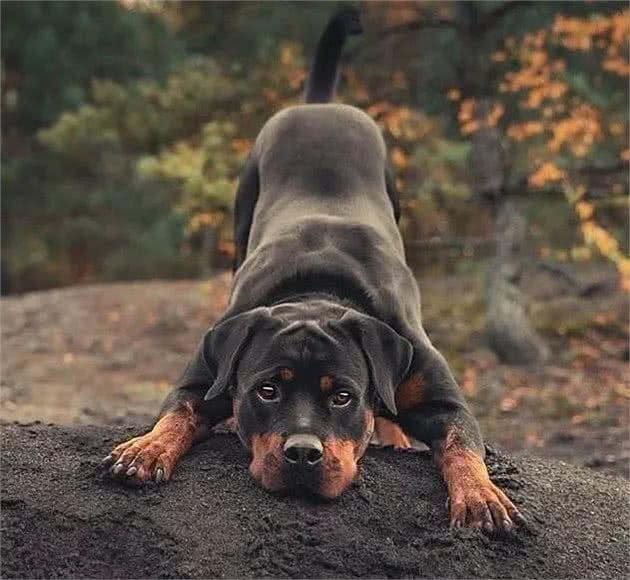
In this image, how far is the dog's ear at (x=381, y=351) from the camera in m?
4.11

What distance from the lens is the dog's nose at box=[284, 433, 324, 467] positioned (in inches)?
144

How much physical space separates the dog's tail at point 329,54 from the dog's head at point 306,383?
302cm

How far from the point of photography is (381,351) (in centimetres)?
416

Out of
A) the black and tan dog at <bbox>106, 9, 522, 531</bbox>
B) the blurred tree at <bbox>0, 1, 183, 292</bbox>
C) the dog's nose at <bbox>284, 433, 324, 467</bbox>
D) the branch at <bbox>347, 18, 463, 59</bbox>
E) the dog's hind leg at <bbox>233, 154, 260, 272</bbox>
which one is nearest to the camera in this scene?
the dog's nose at <bbox>284, 433, 324, 467</bbox>

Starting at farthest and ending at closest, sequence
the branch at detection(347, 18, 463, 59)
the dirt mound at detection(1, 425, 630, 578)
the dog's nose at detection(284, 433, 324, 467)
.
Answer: the branch at detection(347, 18, 463, 59)
the dog's nose at detection(284, 433, 324, 467)
the dirt mound at detection(1, 425, 630, 578)

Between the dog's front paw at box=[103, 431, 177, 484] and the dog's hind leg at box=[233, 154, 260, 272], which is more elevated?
the dog's hind leg at box=[233, 154, 260, 272]

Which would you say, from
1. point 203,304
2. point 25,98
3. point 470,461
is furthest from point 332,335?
point 25,98

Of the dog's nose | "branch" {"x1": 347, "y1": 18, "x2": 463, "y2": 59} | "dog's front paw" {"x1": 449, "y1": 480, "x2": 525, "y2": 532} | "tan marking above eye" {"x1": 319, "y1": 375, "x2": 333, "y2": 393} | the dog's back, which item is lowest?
"dog's front paw" {"x1": 449, "y1": 480, "x2": 525, "y2": 532}

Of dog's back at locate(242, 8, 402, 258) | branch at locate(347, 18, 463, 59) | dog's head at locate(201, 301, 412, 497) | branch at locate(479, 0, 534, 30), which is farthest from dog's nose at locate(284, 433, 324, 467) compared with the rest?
branch at locate(479, 0, 534, 30)

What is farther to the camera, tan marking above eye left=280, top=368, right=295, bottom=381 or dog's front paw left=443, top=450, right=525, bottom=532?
tan marking above eye left=280, top=368, right=295, bottom=381

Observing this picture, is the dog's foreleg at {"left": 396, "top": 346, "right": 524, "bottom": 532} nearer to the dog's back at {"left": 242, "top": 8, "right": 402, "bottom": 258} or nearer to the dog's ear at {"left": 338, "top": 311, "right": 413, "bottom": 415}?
the dog's ear at {"left": 338, "top": 311, "right": 413, "bottom": 415}

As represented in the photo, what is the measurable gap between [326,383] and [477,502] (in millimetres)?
676

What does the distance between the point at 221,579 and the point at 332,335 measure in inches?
42.0

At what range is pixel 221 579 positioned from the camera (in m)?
A: 3.38
